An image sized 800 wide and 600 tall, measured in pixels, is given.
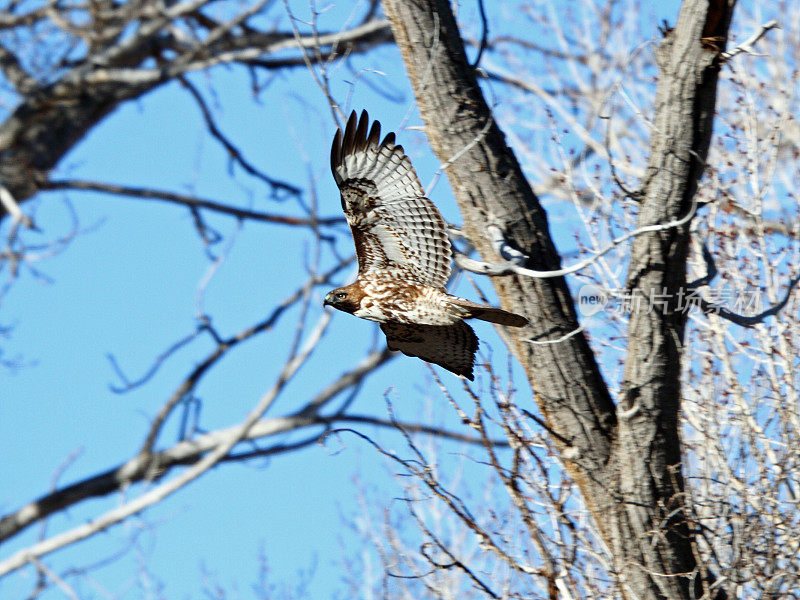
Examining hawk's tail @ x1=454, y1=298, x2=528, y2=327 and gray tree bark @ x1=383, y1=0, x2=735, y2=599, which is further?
gray tree bark @ x1=383, y1=0, x2=735, y2=599

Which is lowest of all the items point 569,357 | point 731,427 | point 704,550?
point 704,550

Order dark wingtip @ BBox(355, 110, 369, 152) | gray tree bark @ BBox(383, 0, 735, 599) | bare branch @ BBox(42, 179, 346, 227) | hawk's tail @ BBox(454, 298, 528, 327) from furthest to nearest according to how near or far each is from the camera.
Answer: bare branch @ BBox(42, 179, 346, 227), gray tree bark @ BBox(383, 0, 735, 599), dark wingtip @ BBox(355, 110, 369, 152), hawk's tail @ BBox(454, 298, 528, 327)

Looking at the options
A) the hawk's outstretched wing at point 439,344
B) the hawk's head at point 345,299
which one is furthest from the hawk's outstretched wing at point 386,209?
the hawk's outstretched wing at point 439,344

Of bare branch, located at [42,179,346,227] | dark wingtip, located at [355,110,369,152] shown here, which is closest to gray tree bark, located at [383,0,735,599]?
dark wingtip, located at [355,110,369,152]

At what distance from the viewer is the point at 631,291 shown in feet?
11.5

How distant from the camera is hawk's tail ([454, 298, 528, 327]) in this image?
3121mm

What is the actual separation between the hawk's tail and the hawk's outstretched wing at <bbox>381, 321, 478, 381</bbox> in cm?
29

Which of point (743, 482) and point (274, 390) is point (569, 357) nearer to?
point (743, 482)

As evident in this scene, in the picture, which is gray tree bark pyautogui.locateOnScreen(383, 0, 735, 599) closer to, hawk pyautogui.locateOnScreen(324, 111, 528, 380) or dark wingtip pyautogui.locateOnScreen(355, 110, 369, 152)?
hawk pyautogui.locateOnScreen(324, 111, 528, 380)

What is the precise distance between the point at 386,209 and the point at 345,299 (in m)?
0.38

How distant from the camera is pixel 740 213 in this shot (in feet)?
16.3

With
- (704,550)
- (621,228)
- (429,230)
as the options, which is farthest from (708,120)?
(704,550)

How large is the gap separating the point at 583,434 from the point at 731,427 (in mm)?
1057

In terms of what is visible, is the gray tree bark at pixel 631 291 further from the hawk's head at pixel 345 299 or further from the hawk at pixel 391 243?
the hawk's head at pixel 345 299
